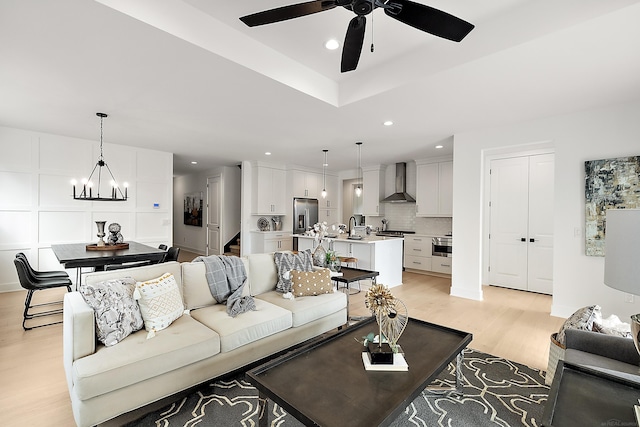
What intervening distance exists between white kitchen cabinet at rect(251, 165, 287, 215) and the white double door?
16.0 ft

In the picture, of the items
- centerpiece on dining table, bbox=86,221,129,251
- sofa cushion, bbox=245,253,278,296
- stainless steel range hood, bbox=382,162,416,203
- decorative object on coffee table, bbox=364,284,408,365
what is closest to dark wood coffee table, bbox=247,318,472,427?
decorative object on coffee table, bbox=364,284,408,365

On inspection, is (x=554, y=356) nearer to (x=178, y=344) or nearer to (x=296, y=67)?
(x=178, y=344)

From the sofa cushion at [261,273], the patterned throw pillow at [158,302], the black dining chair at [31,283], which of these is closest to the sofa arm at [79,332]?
the patterned throw pillow at [158,302]

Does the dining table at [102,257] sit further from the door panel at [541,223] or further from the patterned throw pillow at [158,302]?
the door panel at [541,223]

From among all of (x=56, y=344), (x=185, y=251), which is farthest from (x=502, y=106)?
(x=185, y=251)

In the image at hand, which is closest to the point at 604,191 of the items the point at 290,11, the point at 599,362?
the point at 599,362

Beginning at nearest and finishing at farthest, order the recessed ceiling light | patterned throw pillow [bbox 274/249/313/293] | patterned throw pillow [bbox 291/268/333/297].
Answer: the recessed ceiling light < patterned throw pillow [bbox 291/268/333/297] < patterned throw pillow [bbox 274/249/313/293]

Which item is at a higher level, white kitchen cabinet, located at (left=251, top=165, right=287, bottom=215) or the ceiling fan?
the ceiling fan

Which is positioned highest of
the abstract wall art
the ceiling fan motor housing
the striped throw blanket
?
the ceiling fan motor housing

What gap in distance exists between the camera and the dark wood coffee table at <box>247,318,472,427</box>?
4.37 feet

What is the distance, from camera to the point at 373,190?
7.76 meters

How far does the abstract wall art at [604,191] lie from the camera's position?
10.9 feet

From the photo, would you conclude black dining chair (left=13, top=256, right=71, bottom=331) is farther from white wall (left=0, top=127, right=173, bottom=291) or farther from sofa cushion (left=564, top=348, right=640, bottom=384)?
sofa cushion (left=564, top=348, right=640, bottom=384)

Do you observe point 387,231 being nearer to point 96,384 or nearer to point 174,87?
point 174,87
